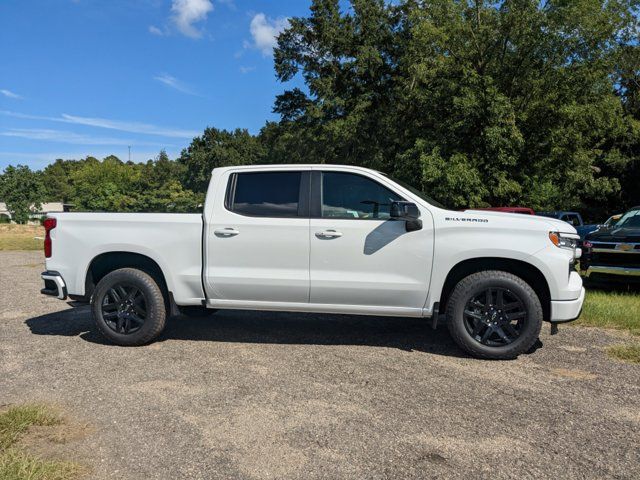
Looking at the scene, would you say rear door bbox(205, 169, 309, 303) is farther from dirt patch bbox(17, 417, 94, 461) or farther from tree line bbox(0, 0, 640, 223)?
tree line bbox(0, 0, 640, 223)

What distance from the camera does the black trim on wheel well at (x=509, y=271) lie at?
16.8 feet

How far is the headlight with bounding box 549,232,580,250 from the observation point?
195 inches

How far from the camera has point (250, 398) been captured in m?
4.08

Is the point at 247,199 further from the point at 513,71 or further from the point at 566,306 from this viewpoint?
the point at 513,71

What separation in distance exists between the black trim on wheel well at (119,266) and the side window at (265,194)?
1.14 metres

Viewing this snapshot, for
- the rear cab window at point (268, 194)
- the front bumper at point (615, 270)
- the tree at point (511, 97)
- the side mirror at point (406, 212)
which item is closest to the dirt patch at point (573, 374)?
the side mirror at point (406, 212)

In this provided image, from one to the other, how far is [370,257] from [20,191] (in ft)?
308

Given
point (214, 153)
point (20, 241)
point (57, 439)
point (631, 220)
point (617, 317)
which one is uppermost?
point (214, 153)

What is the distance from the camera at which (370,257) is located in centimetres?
515

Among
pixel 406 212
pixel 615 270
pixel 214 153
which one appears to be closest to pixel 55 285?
pixel 406 212

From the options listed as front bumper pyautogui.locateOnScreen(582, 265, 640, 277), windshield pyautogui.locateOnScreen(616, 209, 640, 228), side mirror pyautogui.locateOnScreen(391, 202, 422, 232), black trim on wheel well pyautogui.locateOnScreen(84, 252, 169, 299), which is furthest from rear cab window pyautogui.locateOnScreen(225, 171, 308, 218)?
windshield pyautogui.locateOnScreen(616, 209, 640, 228)

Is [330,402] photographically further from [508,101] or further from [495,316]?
[508,101]

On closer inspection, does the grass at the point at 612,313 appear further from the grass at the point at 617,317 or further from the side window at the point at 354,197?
the side window at the point at 354,197

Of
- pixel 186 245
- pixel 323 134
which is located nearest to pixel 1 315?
pixel 186 245
